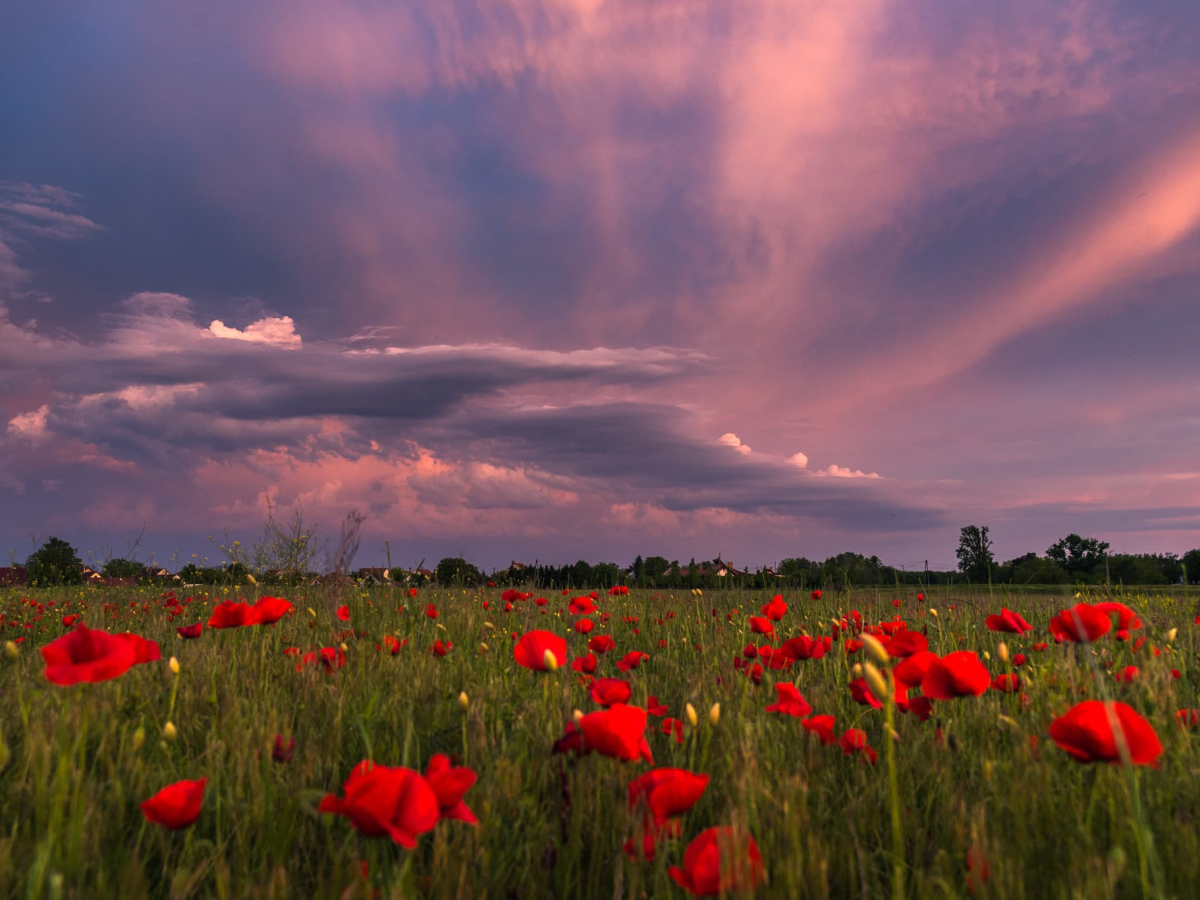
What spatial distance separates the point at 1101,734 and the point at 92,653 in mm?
2856

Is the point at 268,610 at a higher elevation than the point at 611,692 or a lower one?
higher

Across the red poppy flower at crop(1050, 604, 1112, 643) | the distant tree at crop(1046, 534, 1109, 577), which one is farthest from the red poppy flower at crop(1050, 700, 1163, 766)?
the distant tree at crop(1046, 534, 1109, 577)

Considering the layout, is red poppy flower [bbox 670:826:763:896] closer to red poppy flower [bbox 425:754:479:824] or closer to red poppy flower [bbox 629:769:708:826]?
red poppy flower [bbox 629:769:708:826]

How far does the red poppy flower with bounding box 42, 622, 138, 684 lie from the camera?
1937 millimetres

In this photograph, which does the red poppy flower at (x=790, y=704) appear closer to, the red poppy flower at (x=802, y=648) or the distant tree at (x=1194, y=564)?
the red poppy flower at (x=802, y=648)

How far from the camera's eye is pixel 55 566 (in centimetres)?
2392

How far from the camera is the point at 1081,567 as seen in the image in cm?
5444

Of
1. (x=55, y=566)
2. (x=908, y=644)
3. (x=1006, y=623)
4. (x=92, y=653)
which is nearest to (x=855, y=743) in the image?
Result: (x=908, y=644)

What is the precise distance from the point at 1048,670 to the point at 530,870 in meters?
3.85

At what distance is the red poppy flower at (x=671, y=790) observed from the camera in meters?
1.75

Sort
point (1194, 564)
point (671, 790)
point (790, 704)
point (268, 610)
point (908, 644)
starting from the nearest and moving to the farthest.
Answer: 1. point (671, 790)
2. point (790, 704)
3. point (908, 644)
4. point (268, 610)
5. point (1194, 564)

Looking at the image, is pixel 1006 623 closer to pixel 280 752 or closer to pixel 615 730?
pixel 615 730

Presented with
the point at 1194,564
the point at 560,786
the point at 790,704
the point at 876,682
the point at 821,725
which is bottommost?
the point at 560,786

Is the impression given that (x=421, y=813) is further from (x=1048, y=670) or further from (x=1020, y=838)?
(x=1048, y=670)
